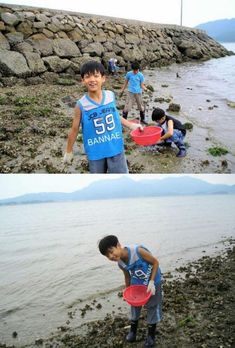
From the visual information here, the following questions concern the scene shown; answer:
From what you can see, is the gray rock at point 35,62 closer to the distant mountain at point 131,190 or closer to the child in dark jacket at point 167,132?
the child in dark jacket at point 167,132

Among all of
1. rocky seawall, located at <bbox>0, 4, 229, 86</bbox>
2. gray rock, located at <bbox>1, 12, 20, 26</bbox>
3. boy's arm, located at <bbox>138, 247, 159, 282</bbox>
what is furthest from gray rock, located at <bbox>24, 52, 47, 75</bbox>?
boy's arm, located at <bbox>138, 247, 159, 282</bbox>

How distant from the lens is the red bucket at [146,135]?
3.05 meters

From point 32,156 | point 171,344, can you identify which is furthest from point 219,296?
point 32,156

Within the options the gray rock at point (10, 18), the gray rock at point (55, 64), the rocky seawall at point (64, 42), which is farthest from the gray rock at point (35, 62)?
the gray rock at point (10, 18)

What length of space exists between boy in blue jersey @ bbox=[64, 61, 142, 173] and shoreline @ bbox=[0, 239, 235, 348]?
1.35m

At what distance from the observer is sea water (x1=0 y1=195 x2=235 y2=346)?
10.9 ft

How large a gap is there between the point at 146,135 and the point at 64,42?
4329 mm

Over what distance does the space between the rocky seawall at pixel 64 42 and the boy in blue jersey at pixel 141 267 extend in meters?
3.83

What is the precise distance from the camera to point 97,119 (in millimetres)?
2564

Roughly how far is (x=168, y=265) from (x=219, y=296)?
2.48 feet

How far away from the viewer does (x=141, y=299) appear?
2744mm

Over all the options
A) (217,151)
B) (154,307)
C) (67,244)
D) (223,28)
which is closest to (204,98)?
(223,28)

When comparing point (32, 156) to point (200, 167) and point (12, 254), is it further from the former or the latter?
point (200, 167)

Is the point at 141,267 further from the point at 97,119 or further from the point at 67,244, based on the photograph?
the point at 97,119
